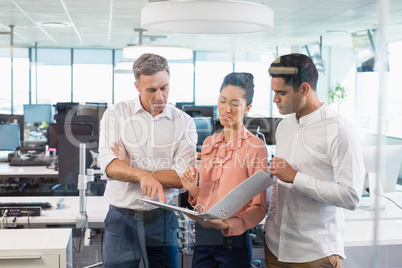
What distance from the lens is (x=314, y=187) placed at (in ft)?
5.80

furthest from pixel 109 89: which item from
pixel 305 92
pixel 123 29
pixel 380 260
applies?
pixel 380 260

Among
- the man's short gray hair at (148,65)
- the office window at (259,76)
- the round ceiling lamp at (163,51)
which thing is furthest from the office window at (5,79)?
the office window at (259,76)

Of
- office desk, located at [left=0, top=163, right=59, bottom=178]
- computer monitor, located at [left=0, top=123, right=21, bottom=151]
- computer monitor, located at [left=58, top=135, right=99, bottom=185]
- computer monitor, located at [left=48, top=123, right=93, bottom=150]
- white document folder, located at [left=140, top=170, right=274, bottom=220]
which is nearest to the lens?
white document folder, located at [left=140, top=170, right=274, bottom=220]

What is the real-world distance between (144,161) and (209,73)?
1.73 feet

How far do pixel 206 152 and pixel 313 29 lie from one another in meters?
0.87

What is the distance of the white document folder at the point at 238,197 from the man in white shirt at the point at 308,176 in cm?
10

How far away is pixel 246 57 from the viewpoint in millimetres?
2303

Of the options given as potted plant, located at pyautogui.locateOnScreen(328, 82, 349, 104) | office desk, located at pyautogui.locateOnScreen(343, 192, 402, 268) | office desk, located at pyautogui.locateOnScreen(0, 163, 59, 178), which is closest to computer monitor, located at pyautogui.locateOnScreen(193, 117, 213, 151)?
potted plant, located at pyautogui.locateOnScreen(328, 82, 349, 104)

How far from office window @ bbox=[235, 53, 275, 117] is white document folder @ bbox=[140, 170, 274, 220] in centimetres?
37

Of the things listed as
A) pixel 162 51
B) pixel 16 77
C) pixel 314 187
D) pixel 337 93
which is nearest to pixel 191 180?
pixel 314 187

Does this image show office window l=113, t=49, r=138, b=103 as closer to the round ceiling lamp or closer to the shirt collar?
the round ceiling lamp

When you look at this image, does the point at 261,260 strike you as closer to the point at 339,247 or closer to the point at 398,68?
the point at 339,247

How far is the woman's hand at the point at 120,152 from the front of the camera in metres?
2.17

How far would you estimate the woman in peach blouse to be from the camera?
1882mm
